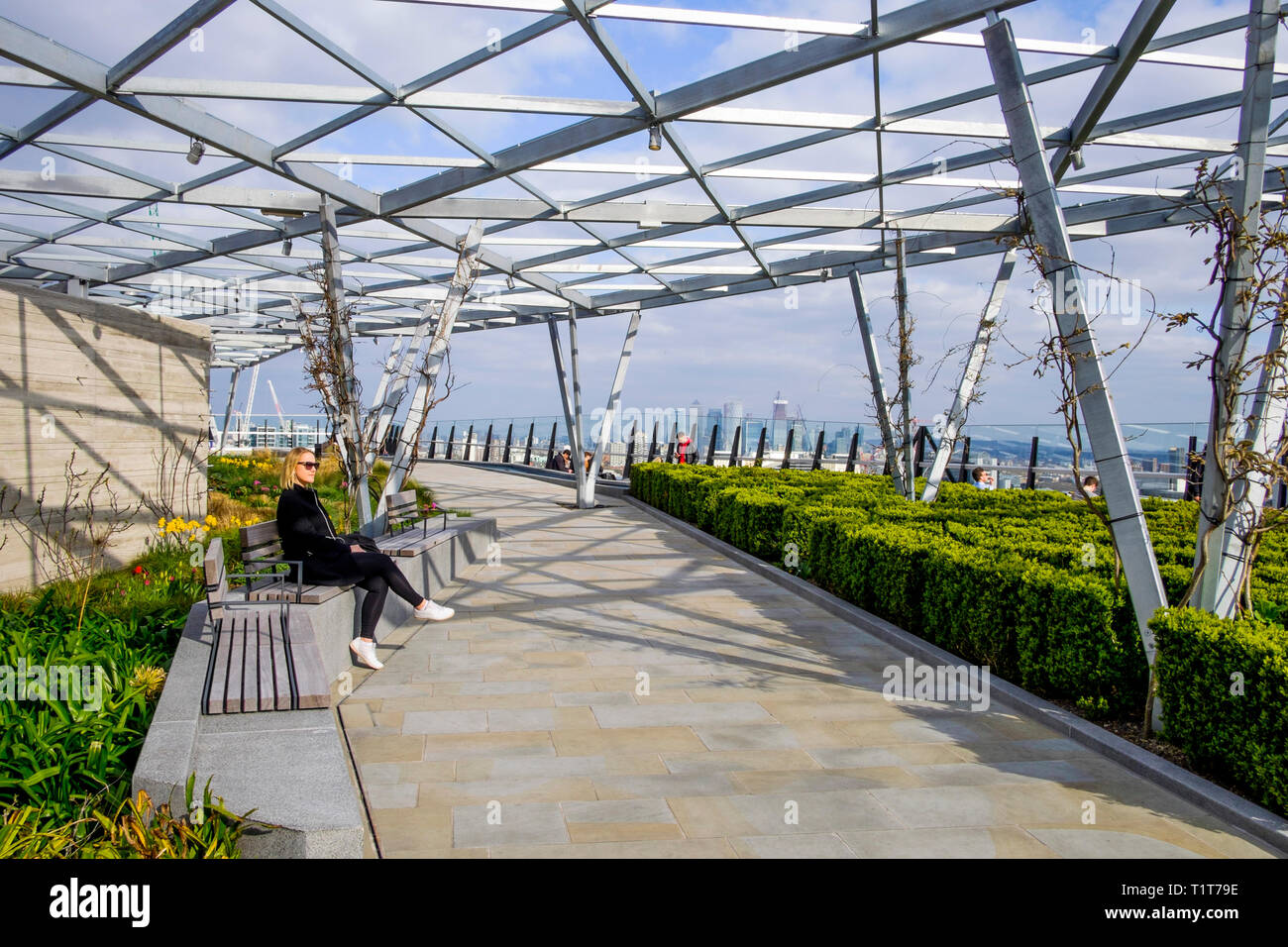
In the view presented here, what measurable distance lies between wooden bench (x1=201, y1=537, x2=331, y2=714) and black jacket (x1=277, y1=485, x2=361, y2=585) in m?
0.56

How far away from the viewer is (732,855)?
12.1 feet

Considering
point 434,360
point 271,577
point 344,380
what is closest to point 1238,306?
point 271,577

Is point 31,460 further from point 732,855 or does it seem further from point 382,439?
point 732,855

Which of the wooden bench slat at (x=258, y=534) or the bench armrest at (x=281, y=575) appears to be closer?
the bench armrest at (x=281, y=575)

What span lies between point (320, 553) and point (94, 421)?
412 cm

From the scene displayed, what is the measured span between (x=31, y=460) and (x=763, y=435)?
21.1 m

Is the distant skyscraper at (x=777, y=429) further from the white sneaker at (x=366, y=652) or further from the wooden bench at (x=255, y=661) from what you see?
the wooden bench at (x=255, y=661)

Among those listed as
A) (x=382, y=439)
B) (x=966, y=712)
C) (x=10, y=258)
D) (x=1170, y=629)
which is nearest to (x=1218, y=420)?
(x=1170, y=629)

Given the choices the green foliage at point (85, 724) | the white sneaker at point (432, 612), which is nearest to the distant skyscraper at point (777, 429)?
the white sneaker at point (432, 612)

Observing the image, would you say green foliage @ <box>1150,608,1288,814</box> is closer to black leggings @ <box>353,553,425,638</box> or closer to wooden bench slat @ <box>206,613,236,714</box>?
wooden bench slat @ <box>206,613,236,714</box>

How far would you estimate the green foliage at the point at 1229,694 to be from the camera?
411 centimetres

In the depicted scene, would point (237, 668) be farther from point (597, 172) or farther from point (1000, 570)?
point (597, 172)

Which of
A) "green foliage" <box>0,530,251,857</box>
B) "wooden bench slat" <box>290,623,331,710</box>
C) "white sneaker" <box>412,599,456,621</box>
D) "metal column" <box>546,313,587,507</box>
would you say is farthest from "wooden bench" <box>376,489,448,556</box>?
"metal column" <box>546,313,587,507</box>

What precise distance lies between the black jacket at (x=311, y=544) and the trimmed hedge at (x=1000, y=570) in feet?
14.9
